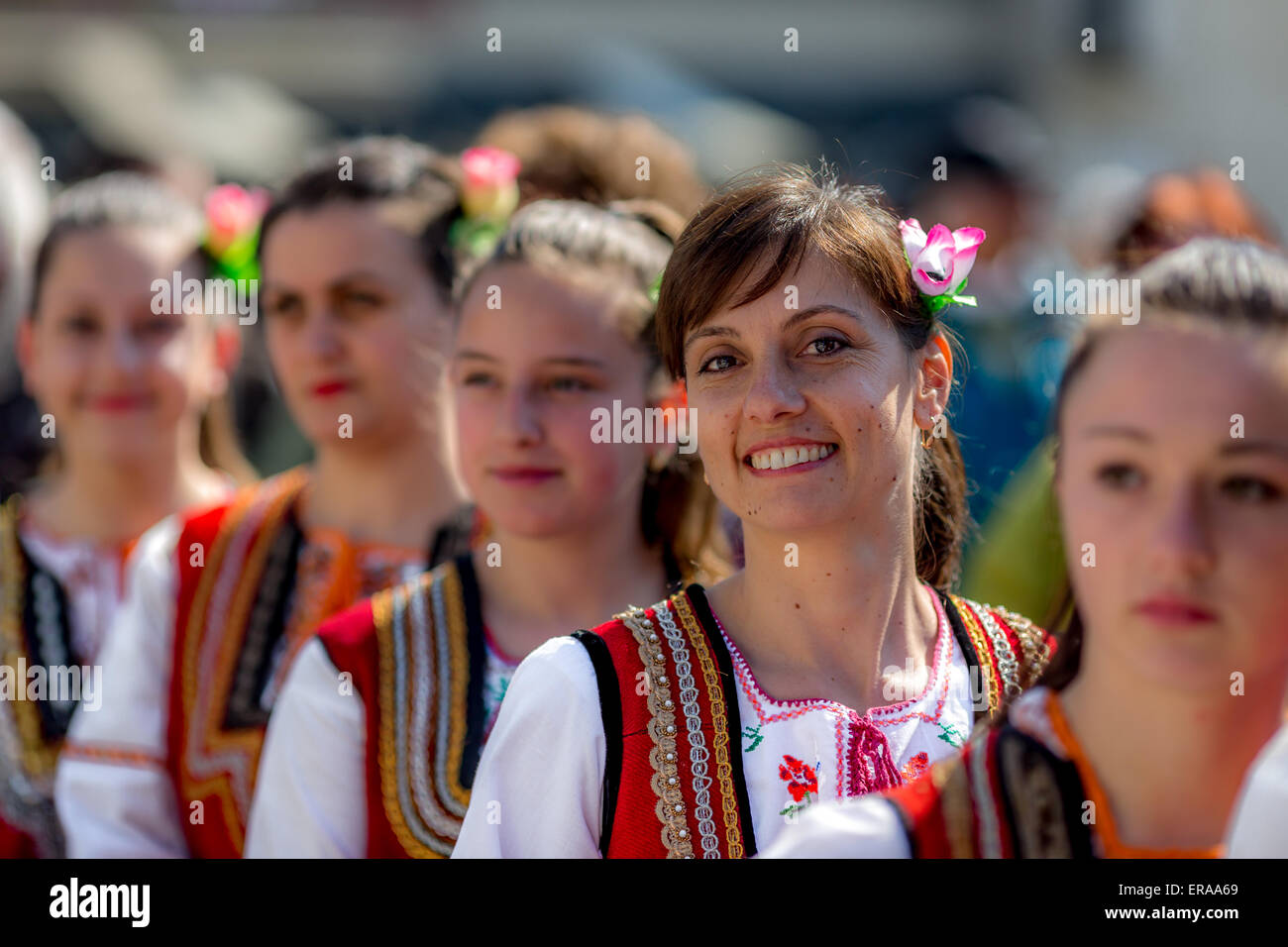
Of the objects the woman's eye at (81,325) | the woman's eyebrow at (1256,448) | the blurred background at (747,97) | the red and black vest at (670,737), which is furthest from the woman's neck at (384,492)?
the woman's eyebrow at (1256,448)

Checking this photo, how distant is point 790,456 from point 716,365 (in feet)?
0.45

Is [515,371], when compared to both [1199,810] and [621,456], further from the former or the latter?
[1199,810]

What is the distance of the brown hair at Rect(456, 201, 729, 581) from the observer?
6.89 feet

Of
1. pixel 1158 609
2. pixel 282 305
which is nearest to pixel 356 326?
pixel 282 305

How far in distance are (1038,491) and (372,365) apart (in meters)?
1.13

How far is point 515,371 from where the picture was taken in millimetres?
2031

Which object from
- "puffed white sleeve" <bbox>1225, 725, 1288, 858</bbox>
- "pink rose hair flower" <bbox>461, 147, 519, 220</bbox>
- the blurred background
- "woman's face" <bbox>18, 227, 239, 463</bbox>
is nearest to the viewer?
"puffed white sleeve" <bbox>1225, 725, 1288, 858</bbox>

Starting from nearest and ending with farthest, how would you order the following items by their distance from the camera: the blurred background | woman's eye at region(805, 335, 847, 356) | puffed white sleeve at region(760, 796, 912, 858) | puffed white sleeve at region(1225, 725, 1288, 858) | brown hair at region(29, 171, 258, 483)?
puffed white sleeve at region(1225, 725, 1288, 858)
puffed white sleeve at region(760, 796, 912, 858)
woman's eye at region(805, 335, 847, 356)
brown hair at region(29, 171, 258, 483)
the blurred background

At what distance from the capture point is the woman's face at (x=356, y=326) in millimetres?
2527

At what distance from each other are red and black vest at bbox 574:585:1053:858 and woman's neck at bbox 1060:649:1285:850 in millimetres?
253

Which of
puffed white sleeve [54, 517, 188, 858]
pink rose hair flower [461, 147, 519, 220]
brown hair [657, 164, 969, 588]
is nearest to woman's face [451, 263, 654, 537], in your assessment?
brown hair [657, 164, 969, 588]

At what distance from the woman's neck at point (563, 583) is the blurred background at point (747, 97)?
3.60ft

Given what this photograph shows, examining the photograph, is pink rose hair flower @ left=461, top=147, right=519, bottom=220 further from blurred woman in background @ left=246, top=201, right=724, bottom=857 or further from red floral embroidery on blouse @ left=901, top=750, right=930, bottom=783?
red floral embroidery on blouse @ left=901, top=750, right=930, bottom=783
